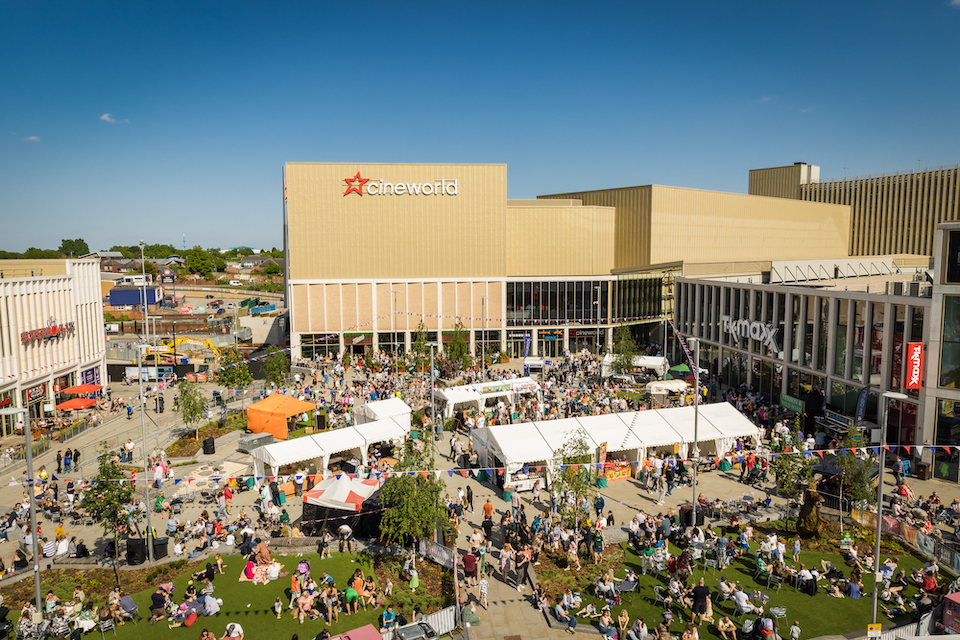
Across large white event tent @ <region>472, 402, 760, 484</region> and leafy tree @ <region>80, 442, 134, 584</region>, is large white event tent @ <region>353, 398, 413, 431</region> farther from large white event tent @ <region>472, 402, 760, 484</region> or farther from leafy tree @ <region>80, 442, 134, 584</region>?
leafy tree @ <region>80, 442, 134, 584</region>

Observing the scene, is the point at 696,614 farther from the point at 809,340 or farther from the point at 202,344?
the point at 202,344

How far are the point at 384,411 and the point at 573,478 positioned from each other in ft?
36.7

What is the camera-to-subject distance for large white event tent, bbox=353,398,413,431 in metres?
28.6

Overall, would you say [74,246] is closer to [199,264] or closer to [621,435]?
[199,264]

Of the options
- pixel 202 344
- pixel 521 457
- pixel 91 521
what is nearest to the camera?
pixel 91 521

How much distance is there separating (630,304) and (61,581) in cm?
4778

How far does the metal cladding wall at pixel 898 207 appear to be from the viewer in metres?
76.5

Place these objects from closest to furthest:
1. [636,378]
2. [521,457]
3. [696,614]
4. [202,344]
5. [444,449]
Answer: [696,614]
[521,457]
[444,449]
[636,378]
[202,344]

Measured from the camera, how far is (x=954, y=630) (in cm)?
1415

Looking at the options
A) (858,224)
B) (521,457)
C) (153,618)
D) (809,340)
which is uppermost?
(858,224)

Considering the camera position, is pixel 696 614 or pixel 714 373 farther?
pixel 714 373

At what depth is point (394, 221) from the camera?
53.1m

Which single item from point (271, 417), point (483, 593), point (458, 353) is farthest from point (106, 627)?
point (458, 353)

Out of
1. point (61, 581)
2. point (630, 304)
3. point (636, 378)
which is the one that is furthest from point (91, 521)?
point (630, 304)
